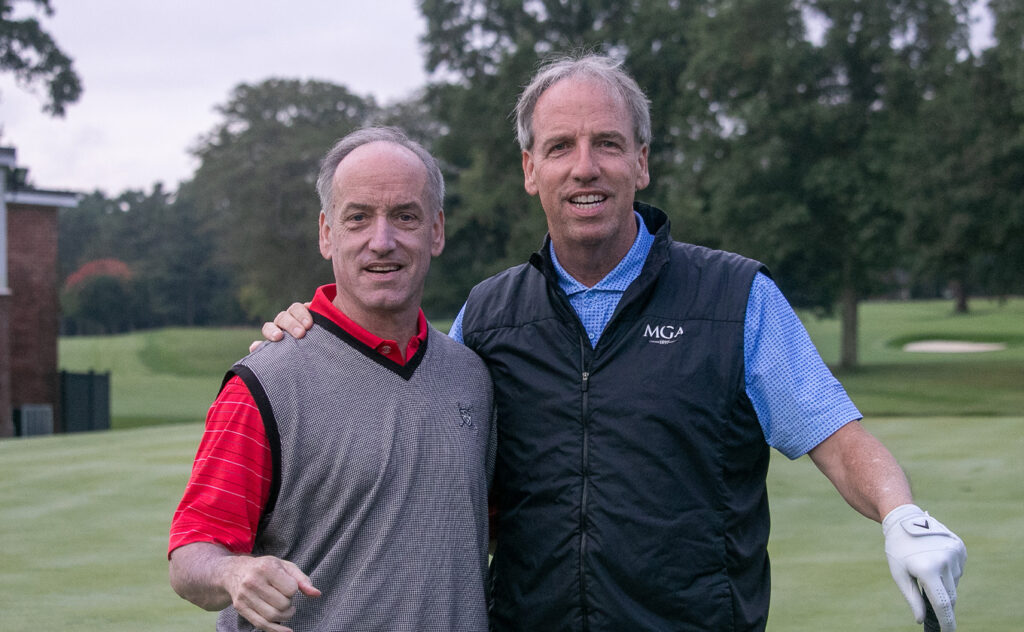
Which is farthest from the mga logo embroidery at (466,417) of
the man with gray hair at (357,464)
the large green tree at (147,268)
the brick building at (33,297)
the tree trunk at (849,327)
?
the large green tree at (147,268)

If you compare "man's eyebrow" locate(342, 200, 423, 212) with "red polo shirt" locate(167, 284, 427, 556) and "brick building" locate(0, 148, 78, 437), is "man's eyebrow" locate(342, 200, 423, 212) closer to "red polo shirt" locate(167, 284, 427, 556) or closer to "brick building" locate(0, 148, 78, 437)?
"red polo shirt" locate(167, 284, 427, 556)

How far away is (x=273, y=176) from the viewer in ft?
162

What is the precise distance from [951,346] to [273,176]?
28.8 m

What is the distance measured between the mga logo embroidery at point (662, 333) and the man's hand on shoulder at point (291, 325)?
89 cm

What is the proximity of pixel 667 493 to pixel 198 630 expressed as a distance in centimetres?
407

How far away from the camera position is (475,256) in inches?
1571

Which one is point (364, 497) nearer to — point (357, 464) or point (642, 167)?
point (357, 464)

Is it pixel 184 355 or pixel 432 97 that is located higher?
pixel 432 97

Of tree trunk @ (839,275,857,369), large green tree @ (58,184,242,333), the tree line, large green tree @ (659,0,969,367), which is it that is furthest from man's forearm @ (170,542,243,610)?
large green tree @ (58,184,242,333)

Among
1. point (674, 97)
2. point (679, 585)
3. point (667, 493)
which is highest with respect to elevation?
point (674, 97)

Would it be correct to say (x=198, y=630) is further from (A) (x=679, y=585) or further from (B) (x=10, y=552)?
(A) (x=679, y=585)

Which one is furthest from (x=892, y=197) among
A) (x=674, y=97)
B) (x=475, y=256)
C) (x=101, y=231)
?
(x=101, y=231)

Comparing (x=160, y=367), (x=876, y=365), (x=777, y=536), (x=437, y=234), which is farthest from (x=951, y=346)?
(x=437, y=234)

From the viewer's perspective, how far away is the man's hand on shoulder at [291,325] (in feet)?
9.45
